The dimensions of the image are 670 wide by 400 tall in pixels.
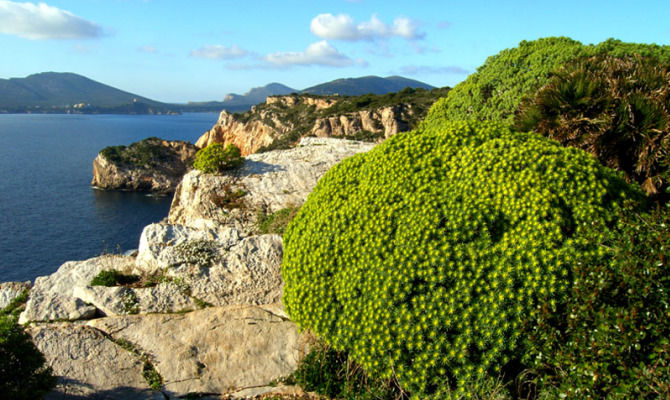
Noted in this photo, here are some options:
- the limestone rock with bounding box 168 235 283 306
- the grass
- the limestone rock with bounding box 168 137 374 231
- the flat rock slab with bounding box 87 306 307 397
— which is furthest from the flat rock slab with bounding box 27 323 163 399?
the limestone rock with bounding box 168 137 374 231

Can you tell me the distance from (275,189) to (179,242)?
20.2ft

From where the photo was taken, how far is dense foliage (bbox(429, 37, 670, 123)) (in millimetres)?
10070

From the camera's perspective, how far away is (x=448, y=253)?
5668 millimetres

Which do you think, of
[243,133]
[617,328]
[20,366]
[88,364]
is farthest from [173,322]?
[243,133]

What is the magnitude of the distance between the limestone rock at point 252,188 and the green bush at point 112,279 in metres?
4.70

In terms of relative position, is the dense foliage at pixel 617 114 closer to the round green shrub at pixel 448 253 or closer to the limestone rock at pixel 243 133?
the round green shrub at pixel 448 253

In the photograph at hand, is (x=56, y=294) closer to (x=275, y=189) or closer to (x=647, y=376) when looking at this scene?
(x=275, y=189)

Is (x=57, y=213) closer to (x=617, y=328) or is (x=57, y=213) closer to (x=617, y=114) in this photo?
(x=617, y=114)

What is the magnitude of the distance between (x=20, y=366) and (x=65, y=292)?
4.26 metres

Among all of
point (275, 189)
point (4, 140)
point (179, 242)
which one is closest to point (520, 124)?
point (179, 242)

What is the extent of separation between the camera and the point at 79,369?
24.7 feet

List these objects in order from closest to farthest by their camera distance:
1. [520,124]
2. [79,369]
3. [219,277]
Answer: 1. [79,369]
2. [520,124]
3. [219,277]

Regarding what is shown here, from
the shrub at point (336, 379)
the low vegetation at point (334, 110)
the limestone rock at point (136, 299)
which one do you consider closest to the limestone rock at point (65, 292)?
the limestone rock at point (136, 299)

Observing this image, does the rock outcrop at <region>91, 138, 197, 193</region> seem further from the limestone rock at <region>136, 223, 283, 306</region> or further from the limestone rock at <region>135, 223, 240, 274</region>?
the limestone rock at <region>136, 223, 283, 306</region>
